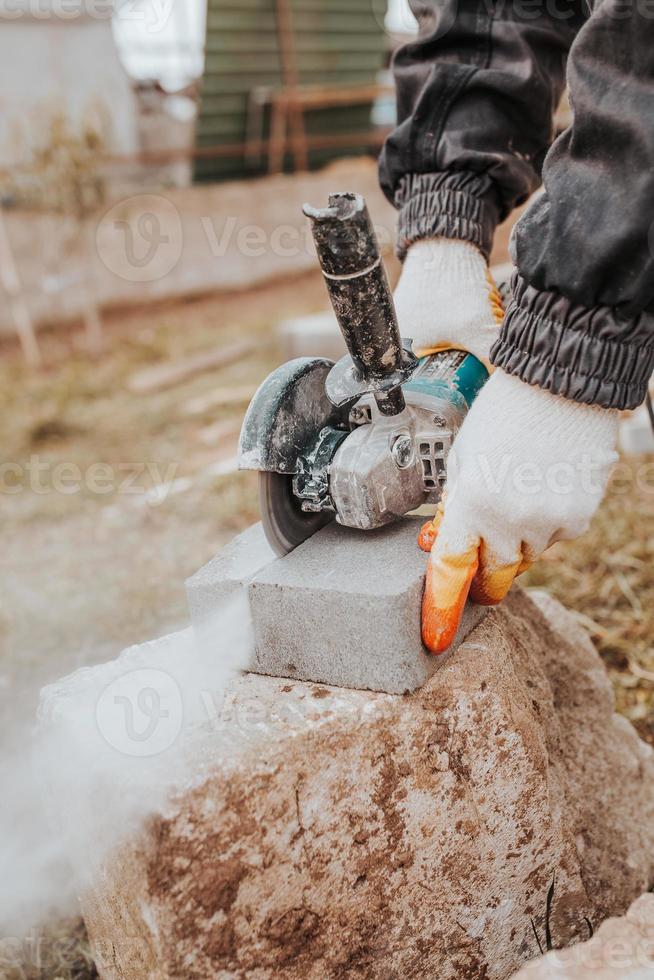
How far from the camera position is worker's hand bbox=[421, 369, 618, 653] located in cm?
148

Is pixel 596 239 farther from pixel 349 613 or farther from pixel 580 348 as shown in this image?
pixel 349 613

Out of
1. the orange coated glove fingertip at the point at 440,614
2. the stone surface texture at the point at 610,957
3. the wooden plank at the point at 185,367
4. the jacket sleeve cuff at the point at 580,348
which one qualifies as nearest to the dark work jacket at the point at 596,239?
the jacket sleeve cuff at the point at 580,348

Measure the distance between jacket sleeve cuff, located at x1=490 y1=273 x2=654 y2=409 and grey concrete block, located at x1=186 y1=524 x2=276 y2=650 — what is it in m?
0.64

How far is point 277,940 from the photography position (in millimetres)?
1504

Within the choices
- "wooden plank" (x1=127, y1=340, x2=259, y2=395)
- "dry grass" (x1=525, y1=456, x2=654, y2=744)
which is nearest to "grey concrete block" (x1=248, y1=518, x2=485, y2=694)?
"dry grass" (x1=525, y1=456, x2=654, y2=744)

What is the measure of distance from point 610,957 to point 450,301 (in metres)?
1.27

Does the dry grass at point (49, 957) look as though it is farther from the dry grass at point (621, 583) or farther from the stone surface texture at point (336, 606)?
the dry grass at point (621, 583)

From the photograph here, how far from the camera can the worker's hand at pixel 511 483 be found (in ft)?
4.84

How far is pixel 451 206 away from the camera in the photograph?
6.44 feet

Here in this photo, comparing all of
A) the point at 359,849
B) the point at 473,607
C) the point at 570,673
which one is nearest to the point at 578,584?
the point at 570,673

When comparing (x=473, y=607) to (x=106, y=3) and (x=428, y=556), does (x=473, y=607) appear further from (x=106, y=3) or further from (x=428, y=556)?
(x=106, y=3)

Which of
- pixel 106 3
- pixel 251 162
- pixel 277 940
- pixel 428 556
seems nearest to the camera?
pixel 277 940

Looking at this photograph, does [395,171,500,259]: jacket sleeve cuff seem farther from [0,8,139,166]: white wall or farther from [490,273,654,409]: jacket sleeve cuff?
[0,8,139,166]: white wall

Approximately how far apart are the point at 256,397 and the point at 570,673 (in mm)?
1062
